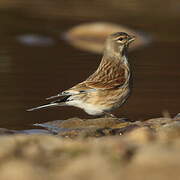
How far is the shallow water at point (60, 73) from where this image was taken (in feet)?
34.0

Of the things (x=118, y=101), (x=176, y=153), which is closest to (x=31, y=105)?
(x=118, y=101)

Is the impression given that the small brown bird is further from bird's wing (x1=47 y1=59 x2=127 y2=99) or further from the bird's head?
Result: the bird's head

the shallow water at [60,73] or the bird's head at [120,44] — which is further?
the bird's head at [120,44]

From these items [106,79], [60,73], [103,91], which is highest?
[60,73]

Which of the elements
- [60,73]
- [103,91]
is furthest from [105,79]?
[60,73]

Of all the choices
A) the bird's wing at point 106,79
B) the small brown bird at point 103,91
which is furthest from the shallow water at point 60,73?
the bird's wing at point 106,79

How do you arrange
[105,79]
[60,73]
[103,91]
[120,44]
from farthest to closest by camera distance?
[60,73]
[120,44]
[105,79]
[103,91]

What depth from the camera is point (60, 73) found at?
12.8 meters

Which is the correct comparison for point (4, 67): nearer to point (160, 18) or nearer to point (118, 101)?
point (118, 101)

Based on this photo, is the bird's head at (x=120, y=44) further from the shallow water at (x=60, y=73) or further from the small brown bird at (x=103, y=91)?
the shallow water at (x=60, y=73)

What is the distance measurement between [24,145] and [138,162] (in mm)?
1087

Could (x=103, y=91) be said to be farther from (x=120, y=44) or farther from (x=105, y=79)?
(x=120, y=44)

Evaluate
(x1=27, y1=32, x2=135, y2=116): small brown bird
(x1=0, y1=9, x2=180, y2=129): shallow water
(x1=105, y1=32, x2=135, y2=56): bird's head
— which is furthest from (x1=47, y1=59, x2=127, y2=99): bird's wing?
(x1=0, y1=9, x2=180, y2=129): shallow water

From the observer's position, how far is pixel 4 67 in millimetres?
12938
